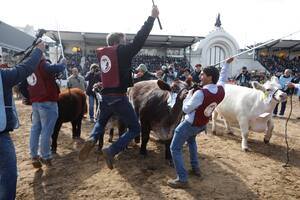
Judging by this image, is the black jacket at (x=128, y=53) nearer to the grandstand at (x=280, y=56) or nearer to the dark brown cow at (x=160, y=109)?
the dark brown cow at (x=160, y=109)

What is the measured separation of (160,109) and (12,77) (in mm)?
3362

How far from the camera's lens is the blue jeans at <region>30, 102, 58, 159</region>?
5.96 meters

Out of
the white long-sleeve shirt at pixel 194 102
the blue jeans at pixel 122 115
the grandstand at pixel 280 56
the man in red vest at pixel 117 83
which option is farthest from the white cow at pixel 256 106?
the grandstand at pixel 280 56

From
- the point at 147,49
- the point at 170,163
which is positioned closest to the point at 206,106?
the point at 170,163

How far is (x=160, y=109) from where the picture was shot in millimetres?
6543

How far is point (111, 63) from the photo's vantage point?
5.15m

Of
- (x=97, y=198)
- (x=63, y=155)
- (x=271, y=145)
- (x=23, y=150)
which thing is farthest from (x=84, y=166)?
(x=271, y=145)

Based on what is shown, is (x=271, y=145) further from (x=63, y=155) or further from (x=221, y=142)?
(x=63, y=155)

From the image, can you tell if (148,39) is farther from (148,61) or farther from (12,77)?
(12,77)

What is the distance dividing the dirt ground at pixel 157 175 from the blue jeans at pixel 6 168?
1425 millimetres

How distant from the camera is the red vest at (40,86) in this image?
5863 mm

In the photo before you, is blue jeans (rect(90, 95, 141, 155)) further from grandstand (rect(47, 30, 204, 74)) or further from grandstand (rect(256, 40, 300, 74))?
grandstand (rect(256, 40, 300, 74))

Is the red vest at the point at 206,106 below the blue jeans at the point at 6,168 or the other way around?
the other way around

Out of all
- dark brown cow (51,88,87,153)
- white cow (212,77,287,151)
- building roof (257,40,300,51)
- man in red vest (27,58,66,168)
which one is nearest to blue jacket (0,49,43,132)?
man in red vest (27,58,66,168)
